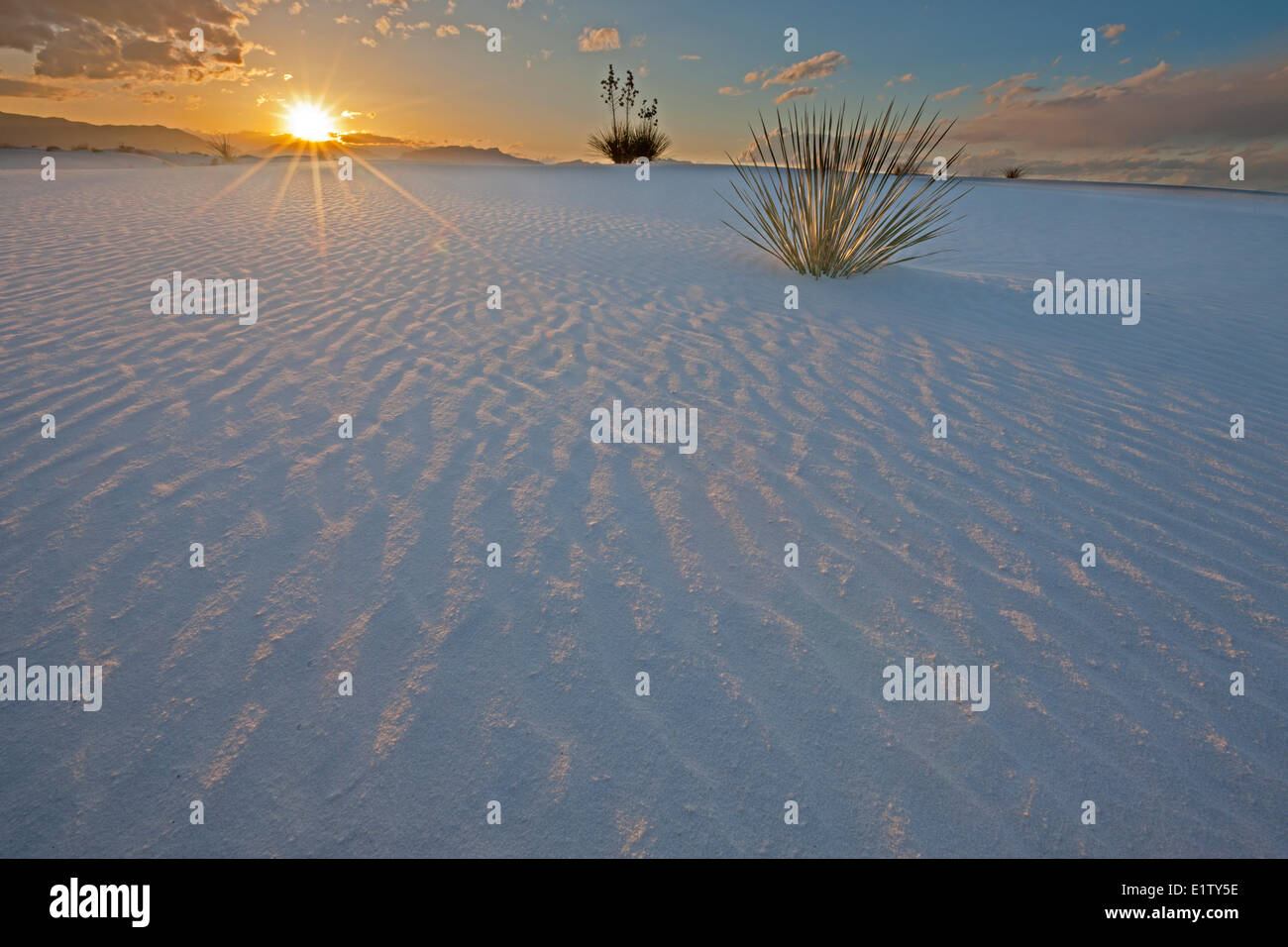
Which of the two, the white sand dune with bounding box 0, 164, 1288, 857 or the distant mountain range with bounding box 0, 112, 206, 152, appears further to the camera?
the distant mountain range with bounding box 0, 112, 206, 152

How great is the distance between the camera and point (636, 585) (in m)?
2.22

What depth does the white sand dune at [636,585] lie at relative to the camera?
5.01ft

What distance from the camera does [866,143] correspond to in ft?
19.9

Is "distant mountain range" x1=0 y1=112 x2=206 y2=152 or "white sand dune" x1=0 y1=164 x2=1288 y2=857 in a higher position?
"distant mountain range" x1=0 y1=112 x2=206 y2=152

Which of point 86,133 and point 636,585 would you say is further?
point 86,133

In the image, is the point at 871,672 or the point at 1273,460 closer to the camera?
the point at 871,672

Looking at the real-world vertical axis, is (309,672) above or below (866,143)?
below

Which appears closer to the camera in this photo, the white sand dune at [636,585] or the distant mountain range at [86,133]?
the white sand dune at [636,585]

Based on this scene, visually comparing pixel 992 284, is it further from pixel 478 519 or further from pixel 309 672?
pixel 309 672

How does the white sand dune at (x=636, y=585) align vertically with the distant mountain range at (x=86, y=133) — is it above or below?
below

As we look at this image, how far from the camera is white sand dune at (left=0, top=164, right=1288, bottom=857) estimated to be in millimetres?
1527

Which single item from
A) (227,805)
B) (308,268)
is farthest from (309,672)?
(308,268)
